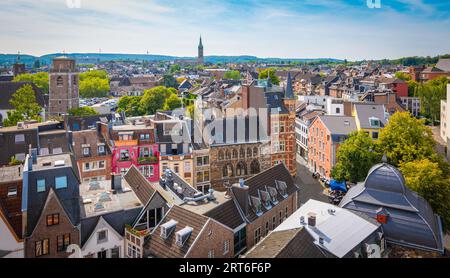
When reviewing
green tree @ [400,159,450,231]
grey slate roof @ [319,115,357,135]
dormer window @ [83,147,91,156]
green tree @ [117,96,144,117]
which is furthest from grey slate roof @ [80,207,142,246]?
green tree @ [117,96,144,117]

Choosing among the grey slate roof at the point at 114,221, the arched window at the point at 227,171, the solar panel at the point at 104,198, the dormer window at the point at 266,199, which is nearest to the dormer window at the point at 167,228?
the grey slate roof at the point at 114,221

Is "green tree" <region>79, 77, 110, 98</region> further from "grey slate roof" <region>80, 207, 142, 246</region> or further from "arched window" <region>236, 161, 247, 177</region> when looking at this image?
"grey slate roof" <region>80, 207, 142, 246</region>

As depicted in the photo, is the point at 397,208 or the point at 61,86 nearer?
the point at 397,208

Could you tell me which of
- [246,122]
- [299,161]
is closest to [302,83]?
[299,161]

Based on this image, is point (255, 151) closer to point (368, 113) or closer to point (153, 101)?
point (368, 113)

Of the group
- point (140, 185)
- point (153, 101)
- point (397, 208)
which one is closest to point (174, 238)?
point (140, 185)

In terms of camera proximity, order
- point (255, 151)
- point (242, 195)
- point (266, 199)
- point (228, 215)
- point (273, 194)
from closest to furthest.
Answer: point (228, 215), point (242, 195), point (266, 199), point (273, 194), point (255, 151)
